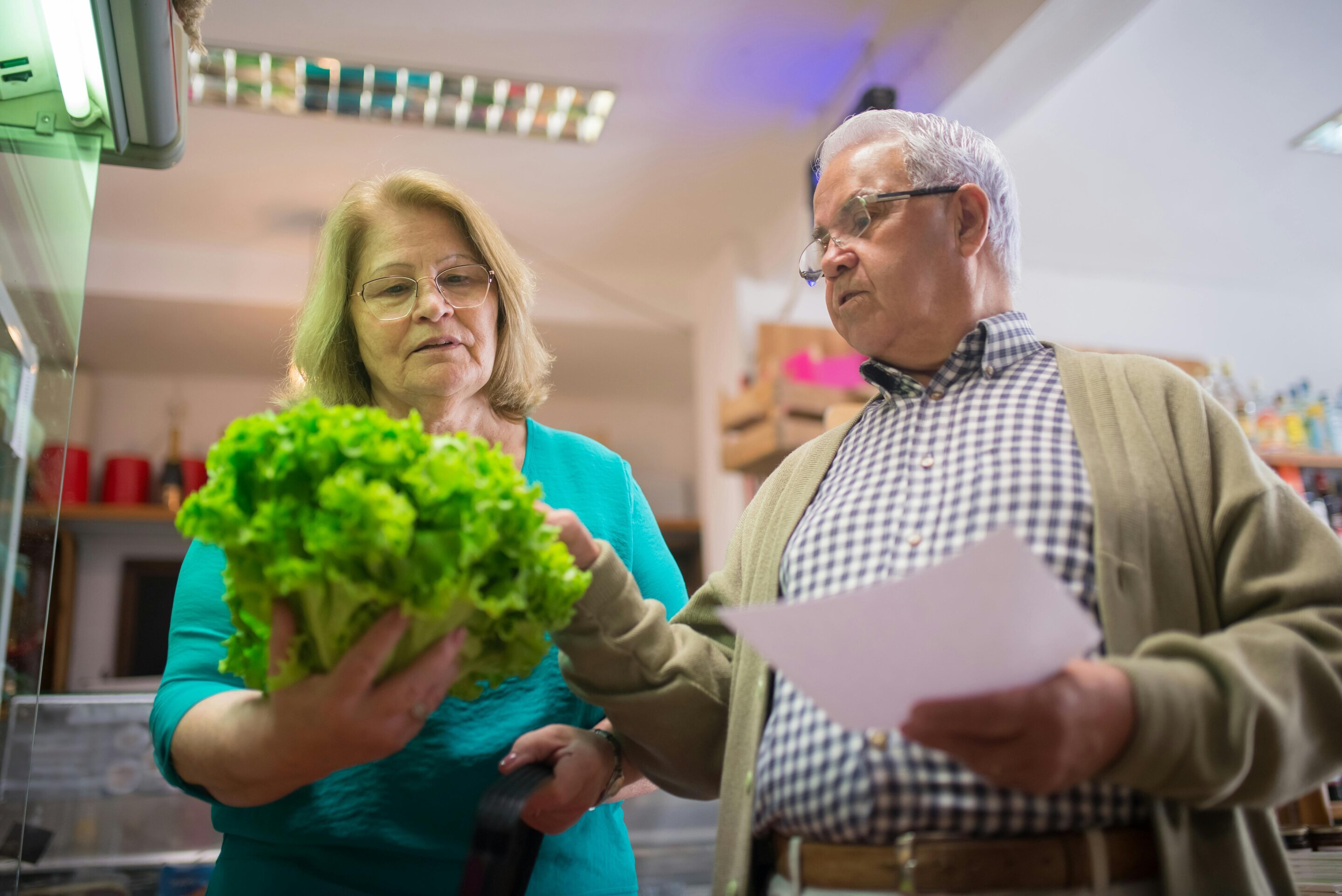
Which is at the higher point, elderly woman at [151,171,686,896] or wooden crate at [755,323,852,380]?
wooden crate at [755,323,852,380]

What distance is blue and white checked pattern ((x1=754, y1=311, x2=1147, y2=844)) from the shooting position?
907 mm

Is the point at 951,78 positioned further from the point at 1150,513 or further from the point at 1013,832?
the point at 1013,832

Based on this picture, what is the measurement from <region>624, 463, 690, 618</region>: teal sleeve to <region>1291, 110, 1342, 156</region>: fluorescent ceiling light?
344 cm

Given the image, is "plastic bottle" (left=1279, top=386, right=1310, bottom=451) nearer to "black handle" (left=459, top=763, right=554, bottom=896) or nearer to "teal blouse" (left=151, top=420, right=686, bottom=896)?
"teal blouse" (left=151, top=420, right=686, bottom=896)

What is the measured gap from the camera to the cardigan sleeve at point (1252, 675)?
2.60ft

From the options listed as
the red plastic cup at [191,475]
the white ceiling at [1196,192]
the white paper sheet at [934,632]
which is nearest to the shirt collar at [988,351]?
the white paper sheet at [934,632]

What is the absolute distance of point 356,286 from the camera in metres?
1.39

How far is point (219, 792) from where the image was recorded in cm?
99

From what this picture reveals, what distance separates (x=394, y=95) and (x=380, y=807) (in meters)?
2.95

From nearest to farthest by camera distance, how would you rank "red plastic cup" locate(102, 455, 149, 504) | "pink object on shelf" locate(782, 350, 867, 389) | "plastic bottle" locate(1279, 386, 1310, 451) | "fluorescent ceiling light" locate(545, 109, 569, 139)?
"pink object on shelf" locate(782, 350, 867, 389) < "fluorescent ceiling light" locate(545, 109, 569, 139) < "plastic bottle" locate(1279, 386, 1310, 451) < "red plastic cup" locate(102, 455, 149, 504)

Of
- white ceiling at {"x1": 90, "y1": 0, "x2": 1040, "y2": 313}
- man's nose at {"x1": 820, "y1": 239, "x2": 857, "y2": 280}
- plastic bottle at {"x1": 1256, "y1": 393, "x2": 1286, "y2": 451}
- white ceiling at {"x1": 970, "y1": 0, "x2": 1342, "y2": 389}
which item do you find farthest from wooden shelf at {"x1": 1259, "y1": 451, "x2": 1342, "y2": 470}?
man's nose at {"x1": 820, "y1": 239, "x2": 857, "y2": 280}

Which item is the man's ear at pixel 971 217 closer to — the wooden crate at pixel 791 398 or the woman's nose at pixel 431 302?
the woman's nose at pixel 431 302

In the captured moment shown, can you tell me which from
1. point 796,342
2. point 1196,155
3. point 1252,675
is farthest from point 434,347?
point 1196,155

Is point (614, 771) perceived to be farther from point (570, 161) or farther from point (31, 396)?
point (570, 161)
